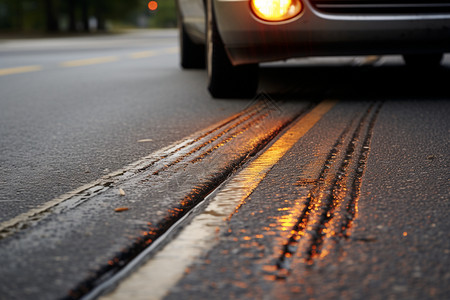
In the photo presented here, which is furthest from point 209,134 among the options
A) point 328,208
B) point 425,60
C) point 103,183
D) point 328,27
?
point 425,60

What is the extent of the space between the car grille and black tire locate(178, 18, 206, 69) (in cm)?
356

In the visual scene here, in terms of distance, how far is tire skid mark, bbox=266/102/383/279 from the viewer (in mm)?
1931

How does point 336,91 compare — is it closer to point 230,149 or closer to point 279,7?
point 279,7

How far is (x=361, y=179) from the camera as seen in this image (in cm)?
277

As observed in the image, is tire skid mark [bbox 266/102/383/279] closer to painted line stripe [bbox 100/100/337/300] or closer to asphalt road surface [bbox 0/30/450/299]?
asphalt road surface [bbox 0/30/450/299]

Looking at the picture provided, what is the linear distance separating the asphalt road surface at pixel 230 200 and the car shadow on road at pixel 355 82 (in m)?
0.24

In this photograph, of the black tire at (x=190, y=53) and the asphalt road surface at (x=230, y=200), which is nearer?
the asphalt road surface at (x=230, y=200)

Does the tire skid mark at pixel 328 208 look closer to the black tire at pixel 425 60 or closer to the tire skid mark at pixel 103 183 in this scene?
the tire skid mark at pixel 103 183

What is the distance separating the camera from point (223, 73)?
5.39 m

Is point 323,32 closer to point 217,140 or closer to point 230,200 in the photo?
point 217,140

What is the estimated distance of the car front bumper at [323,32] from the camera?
4730 millimetres

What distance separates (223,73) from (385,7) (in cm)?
137

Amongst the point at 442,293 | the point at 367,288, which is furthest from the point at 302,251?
the point at 442,293

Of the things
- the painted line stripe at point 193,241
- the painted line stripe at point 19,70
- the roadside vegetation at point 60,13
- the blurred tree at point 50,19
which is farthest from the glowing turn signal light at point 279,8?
the blurred tree at point 50,19
